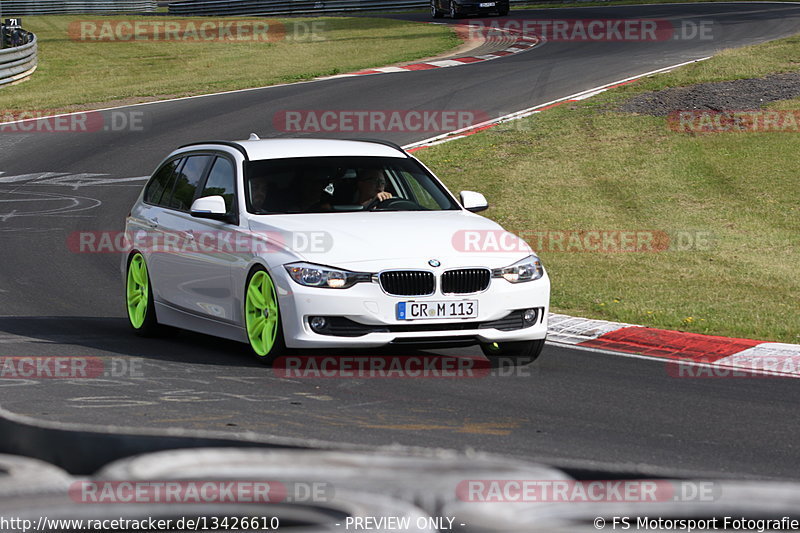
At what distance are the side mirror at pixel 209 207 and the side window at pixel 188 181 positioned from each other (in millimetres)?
816

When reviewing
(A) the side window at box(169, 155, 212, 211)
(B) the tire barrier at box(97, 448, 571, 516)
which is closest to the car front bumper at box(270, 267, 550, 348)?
(A) the side window at box(169, 155, 212, 211)

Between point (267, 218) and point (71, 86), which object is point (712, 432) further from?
point (71, 86)

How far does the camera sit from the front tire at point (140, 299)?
10633mm

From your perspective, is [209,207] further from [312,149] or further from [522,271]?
[522,271]

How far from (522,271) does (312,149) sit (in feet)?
7.09

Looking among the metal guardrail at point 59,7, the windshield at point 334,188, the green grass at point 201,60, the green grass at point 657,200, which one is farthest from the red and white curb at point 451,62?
the metal guardrail at point 59,7

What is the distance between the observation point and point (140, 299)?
10.9m

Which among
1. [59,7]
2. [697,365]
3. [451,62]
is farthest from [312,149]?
[59,7]

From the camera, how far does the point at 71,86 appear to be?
34094 mm

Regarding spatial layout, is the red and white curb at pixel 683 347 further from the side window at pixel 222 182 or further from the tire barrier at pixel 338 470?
the tire barrier at pixel 338 470

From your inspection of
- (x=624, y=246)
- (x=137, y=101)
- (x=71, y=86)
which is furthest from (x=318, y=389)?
(x=71, y=86)

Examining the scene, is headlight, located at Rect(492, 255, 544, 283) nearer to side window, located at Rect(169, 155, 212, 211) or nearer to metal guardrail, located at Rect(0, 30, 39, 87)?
side window, located at Rect(169, 155, 212, 211)

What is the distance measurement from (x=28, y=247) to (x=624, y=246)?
704 cm

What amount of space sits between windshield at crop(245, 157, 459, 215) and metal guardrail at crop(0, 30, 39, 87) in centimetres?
2506
